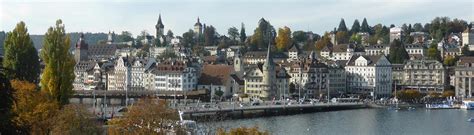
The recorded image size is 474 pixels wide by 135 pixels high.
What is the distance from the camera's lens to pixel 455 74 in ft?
203

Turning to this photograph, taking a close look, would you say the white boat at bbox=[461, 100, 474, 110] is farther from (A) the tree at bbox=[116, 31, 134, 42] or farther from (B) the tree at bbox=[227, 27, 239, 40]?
(A) the tree at bbox=[116, 31, 134, 42]

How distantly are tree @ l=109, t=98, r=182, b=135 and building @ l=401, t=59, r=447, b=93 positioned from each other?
1921 inches

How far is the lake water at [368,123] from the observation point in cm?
3506

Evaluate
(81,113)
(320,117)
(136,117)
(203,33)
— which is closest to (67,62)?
(81,113)

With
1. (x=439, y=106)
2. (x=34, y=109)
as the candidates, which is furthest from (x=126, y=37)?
(x=34, y=109)

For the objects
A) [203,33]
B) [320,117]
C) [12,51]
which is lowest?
[320,117]

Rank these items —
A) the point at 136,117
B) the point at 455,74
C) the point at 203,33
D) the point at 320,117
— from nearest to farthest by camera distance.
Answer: the point at 136,117
the point at 320,117
the point at 455,74
the point at 203,33

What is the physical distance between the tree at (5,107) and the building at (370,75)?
5726 centimetres

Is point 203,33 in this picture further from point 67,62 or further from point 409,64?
point 67,62

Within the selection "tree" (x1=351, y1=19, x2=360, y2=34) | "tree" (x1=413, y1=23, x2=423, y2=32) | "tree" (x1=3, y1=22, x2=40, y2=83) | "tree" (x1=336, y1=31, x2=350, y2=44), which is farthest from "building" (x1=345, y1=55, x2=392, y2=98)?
"tree" (x1=3, y1=22, x2=40, y2=83)

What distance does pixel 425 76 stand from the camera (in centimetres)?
6488

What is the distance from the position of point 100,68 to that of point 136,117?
53.3 m

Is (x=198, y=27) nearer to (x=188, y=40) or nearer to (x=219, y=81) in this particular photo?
(x=188, y=40)

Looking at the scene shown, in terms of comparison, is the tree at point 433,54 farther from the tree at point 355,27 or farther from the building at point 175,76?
the tree at point 355,27
